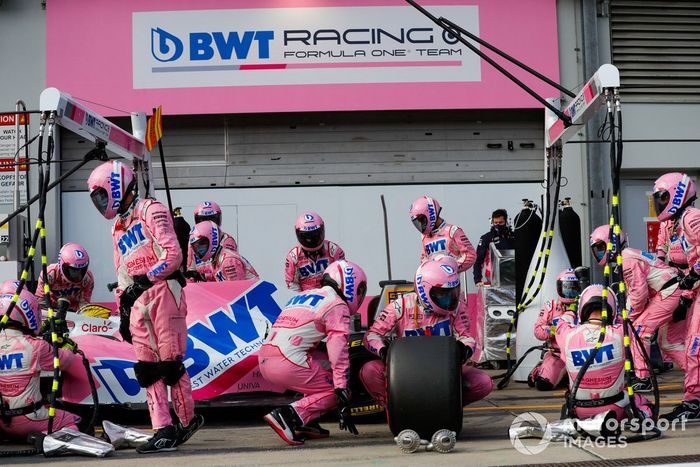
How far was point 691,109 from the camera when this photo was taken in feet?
46.8

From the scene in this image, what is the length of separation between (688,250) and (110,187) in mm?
4449

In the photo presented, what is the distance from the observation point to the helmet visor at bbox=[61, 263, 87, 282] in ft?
31.1

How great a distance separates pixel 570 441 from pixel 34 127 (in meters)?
10.4

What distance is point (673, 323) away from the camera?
7648 millimetres

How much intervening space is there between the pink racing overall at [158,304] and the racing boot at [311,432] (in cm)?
76

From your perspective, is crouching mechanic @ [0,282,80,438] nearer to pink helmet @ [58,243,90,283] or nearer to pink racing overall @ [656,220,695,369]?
pink helmet @ [58,243,90,283]

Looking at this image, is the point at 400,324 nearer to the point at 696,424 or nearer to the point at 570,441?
the point at 570,441

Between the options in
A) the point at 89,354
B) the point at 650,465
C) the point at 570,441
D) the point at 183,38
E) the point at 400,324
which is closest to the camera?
the point at 650,465

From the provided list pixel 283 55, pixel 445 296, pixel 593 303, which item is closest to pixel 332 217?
pixel 283 55

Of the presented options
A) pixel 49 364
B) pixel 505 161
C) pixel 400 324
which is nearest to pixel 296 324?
pixel 400 324

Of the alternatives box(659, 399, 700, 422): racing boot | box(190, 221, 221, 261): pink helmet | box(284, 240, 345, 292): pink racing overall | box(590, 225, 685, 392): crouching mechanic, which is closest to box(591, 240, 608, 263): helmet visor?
box(590, 225, 685, 392): crouching mechanic

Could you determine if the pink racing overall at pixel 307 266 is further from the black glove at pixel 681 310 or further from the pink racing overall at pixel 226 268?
the black glove at pixel 681 310

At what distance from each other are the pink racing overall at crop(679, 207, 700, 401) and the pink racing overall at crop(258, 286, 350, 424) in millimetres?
2610

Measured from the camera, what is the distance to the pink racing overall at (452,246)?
33.1 feet
